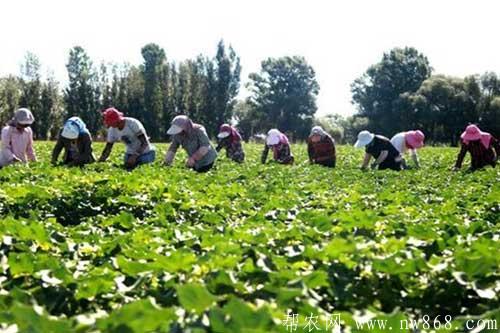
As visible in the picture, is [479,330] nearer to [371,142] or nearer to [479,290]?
[479,290]

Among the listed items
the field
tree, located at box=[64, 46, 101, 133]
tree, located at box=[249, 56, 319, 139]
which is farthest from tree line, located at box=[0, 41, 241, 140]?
the field

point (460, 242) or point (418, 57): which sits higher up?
point (418, 57)

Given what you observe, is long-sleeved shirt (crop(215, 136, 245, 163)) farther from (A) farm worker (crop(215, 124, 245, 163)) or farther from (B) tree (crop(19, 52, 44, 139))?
(B) tree (crop(19, 52, 44, 139))

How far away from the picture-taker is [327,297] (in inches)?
87.1

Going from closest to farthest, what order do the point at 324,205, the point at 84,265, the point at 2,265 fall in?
the point at 2,265, the point at 84,265, the point at 324,205

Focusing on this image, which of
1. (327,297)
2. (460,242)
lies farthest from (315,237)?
(327,297)

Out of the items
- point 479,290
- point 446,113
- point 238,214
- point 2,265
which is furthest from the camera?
point 446,113

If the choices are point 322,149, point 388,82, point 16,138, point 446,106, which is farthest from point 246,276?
point 388,82

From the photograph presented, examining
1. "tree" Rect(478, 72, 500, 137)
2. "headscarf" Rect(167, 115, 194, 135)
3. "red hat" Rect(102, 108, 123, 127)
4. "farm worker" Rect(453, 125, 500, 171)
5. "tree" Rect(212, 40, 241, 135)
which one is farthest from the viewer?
"tree" Rect(212, 40, 241, 135)

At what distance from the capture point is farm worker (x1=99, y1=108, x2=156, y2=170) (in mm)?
9391

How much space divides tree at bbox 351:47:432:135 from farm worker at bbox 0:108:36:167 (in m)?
56.0

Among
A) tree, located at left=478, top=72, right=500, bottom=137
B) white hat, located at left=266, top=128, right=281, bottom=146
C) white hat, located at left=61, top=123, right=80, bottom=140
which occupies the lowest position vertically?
white hat, located at left=266, top=128, right=281, bottom=146

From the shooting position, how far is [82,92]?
58.1 m

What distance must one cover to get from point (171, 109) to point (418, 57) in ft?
102
